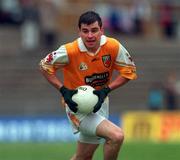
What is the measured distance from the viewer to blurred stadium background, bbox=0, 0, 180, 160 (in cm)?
2686

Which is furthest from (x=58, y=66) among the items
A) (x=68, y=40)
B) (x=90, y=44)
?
(x=68, y=40)

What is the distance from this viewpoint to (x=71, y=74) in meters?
12.6

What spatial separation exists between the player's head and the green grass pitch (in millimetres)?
6386

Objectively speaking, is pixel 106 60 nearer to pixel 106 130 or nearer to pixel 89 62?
pixel 89 62

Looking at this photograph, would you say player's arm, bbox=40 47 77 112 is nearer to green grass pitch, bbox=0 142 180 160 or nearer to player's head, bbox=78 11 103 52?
player's head, bbox=78 11 103 52

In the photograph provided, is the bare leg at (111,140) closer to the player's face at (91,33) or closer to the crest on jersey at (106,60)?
the crest on jersey at (106,60)

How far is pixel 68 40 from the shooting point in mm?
33125

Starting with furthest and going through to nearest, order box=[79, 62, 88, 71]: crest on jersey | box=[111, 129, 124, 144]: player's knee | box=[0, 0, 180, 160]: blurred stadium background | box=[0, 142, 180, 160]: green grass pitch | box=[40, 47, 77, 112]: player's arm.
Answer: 1. box=[0, 0, 180, 160]: blurred stadium background
2. box=[0, 142, 180, 160]: green grass pitch
3. box=[79, 62, 88, 71]: crest on jersey
4. box=[40, 47, 77, 112]: player's arm
5. box=[111, 129, 124, 144]: player's knee

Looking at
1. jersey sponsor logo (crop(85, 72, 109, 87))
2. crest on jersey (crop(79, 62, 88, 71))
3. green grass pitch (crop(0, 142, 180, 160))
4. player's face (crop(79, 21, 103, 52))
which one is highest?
player's face (crop(79, 21, 103, 52))

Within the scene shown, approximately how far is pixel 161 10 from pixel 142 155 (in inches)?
653

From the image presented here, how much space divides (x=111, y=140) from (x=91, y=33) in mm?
1322

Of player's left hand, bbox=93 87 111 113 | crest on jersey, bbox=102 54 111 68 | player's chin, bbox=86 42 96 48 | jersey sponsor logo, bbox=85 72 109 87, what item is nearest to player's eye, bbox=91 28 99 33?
player's chin, bbox=86 42 96 48

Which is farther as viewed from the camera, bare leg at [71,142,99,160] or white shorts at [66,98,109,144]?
bare leg at [71,142,99,160]

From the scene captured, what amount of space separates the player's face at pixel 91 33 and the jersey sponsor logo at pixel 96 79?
452 mm
